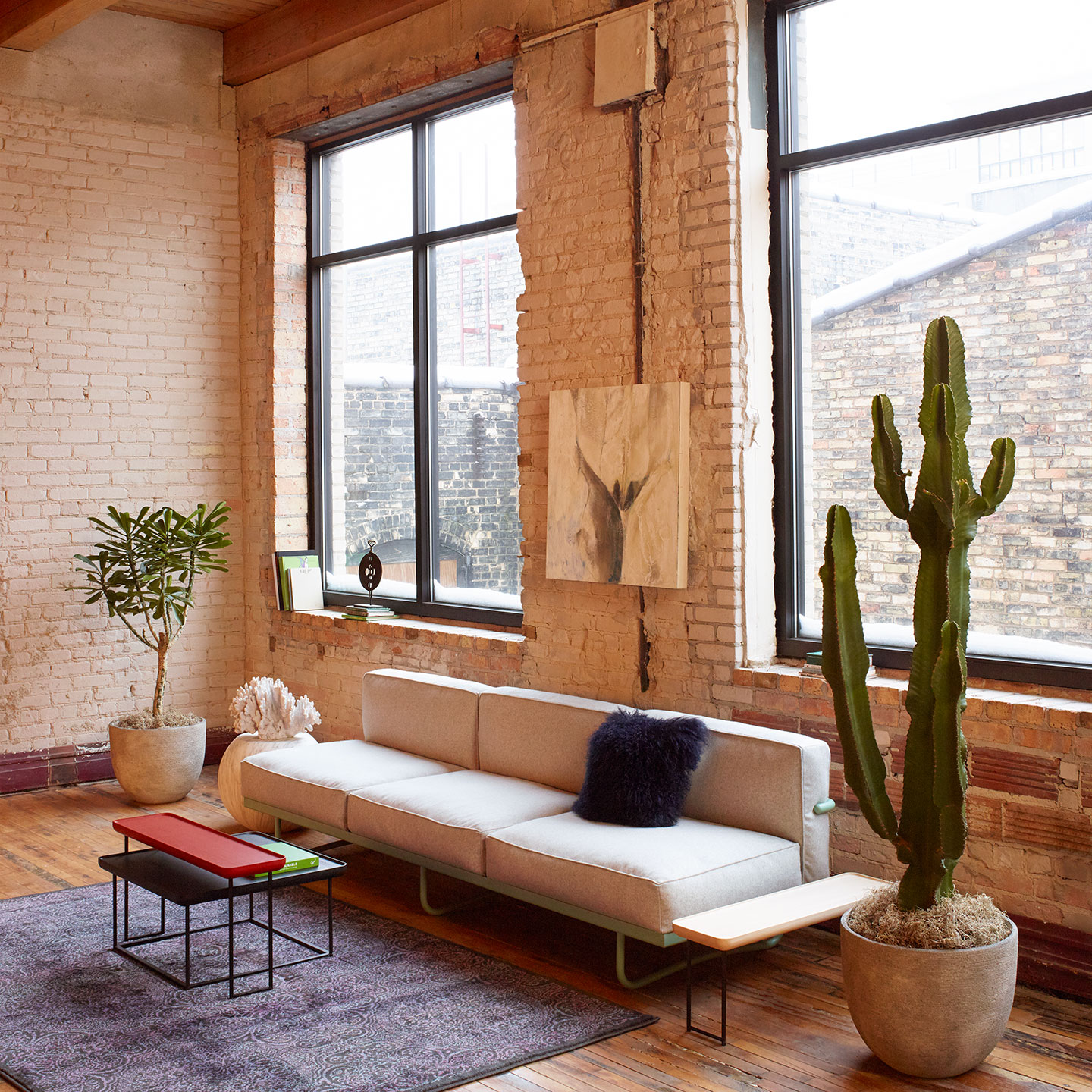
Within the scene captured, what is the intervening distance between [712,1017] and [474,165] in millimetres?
4558

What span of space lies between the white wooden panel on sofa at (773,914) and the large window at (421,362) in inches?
105

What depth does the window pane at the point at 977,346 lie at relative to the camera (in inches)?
164

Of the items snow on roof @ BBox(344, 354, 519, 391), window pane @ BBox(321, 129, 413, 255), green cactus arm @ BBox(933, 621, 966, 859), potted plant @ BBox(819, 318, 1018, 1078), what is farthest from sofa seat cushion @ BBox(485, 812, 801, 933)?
window pane @ BBox(321, 129, 413, 255)

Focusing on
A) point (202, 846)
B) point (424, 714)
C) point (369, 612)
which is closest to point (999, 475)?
point (202, 846)

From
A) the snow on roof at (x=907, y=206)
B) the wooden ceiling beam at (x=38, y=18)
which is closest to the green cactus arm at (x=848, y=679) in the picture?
the snow on roof at (x=907, y=206)

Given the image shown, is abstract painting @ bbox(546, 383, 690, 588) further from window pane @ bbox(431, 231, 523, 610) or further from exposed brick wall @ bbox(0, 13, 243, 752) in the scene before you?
exposed brick wall @ bbox(0, 13, 243, 752)

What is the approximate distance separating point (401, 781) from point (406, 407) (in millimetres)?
2598

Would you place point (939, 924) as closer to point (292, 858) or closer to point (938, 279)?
point (292, 858)

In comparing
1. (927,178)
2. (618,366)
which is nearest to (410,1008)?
(618,366)

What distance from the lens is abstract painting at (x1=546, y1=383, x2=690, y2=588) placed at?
16.4 feet

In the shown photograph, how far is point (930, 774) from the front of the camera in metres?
3.44

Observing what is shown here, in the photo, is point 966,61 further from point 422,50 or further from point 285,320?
point 285,320

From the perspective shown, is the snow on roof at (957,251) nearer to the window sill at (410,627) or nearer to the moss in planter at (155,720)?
the window sill at (410,627)

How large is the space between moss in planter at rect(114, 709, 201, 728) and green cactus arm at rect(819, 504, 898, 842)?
169 inches
